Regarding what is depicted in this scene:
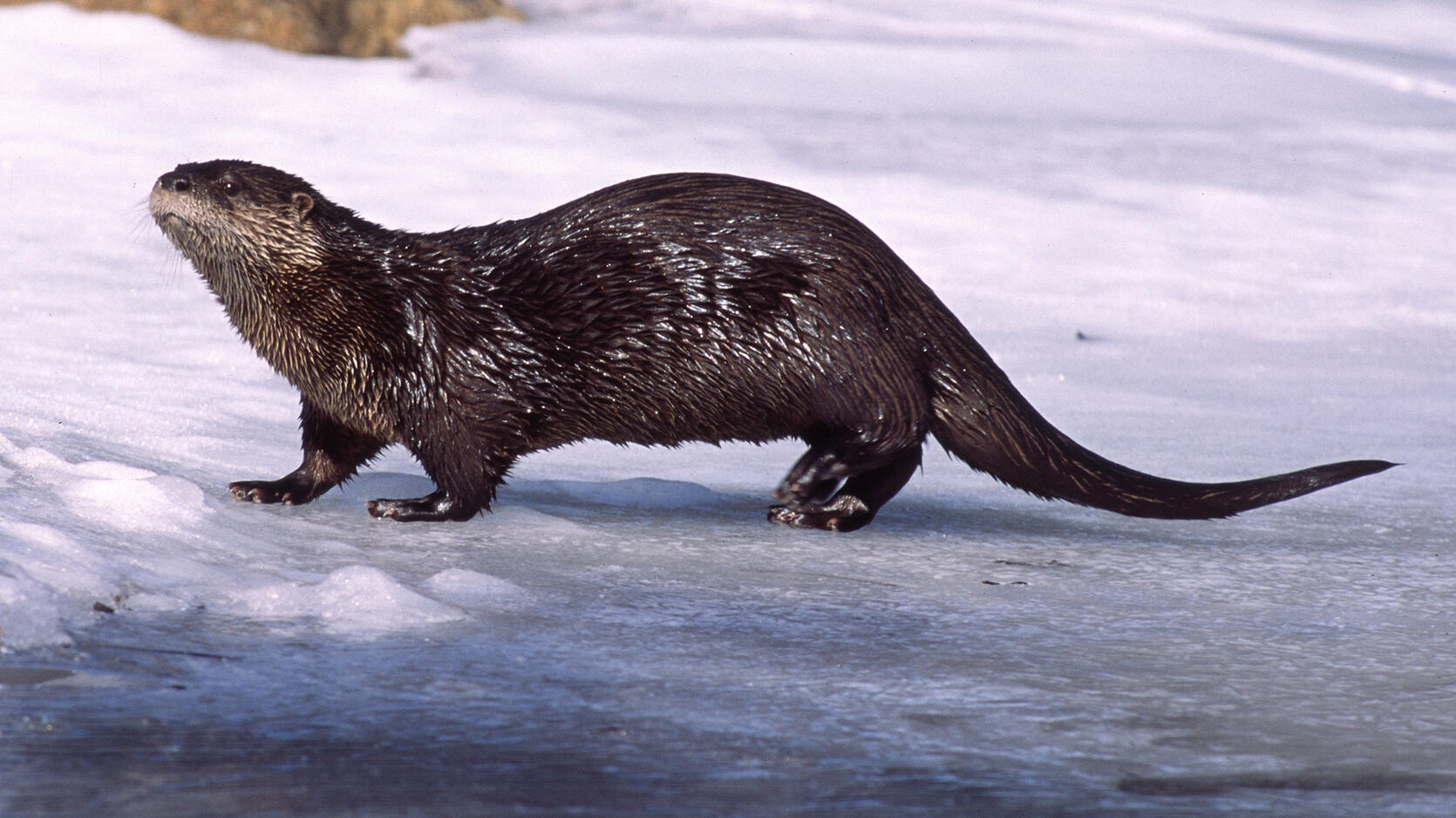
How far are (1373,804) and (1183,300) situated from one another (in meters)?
4.25

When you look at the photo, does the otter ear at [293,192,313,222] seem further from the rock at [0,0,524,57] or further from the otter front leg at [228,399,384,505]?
the rock at [0,0,524,57]

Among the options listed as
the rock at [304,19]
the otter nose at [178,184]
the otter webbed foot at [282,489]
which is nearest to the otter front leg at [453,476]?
the otter webbed foot at [282,489]

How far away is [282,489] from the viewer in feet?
9.68

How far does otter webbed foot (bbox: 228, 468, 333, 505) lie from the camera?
291cm

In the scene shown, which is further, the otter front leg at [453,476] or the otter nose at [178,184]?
the otter nose at [178,184]

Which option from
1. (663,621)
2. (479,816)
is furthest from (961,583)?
(479,816)

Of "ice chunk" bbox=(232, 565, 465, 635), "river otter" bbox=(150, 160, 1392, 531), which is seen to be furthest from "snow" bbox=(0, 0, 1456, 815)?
"river otter" bbox=(150, 160, 1392, 531)

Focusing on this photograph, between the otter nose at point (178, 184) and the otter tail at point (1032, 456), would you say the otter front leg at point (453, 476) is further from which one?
the otter tail at point (1032, 456)

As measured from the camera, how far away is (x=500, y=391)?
113 inches

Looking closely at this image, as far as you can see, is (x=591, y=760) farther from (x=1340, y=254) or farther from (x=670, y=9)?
(x=670, y=9)

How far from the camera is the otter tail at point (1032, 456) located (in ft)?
9.43

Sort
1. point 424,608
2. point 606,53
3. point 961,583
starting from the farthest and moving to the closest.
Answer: point 606,53
point 961,583
point 424,608

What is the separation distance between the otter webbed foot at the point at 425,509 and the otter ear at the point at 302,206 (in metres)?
0.54

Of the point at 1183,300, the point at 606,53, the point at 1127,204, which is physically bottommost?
the point at 1183,300
